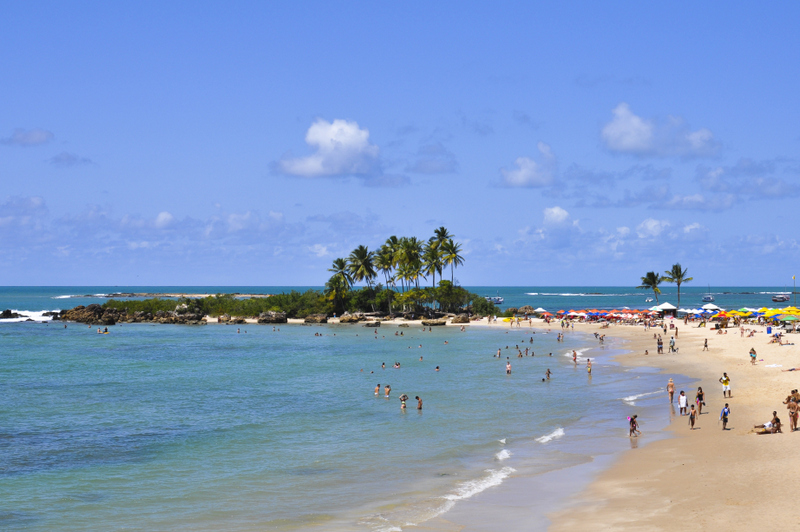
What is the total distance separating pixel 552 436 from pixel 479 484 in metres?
7.83

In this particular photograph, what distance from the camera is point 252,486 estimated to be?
21.7m

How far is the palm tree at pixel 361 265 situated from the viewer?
112 meters

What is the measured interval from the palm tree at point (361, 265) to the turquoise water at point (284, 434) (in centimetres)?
5034

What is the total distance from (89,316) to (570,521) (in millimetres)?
115459

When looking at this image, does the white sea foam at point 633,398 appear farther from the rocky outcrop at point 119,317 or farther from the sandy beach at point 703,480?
the rocky outcrop at point 119,317

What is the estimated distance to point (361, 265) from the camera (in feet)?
366

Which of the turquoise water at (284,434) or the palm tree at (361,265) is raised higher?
the palm tree at (361,265)

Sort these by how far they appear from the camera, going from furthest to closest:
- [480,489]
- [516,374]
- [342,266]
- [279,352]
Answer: [342,266]
[279,352]
[516,374]
[480,489]

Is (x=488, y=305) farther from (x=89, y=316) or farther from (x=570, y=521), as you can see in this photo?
(x=570, y=521)

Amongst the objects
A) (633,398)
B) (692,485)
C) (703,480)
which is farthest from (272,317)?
(692,485)

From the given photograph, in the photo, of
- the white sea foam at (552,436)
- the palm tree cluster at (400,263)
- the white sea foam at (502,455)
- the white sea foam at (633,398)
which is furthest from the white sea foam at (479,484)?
the palm tree cluster at (400,263)

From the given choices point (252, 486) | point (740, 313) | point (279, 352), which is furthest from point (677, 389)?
point (740, 313)

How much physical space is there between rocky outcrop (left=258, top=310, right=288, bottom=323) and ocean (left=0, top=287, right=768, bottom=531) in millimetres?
48775

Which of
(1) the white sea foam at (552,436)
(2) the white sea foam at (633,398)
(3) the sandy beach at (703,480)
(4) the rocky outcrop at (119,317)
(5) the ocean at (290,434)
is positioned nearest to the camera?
(3) the sandy beach at (703,480)
